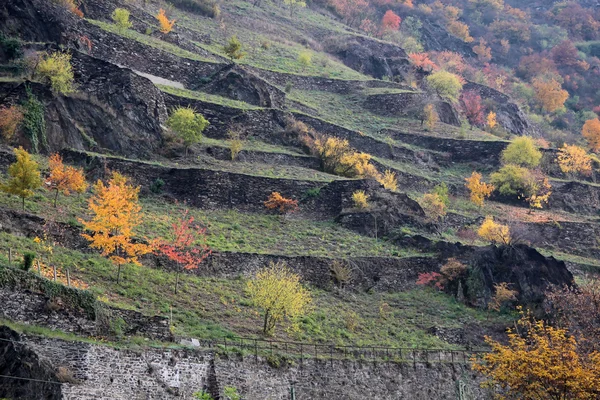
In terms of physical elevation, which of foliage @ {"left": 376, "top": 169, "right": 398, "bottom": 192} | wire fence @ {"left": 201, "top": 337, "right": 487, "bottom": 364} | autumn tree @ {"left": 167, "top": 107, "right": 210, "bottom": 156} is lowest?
wire fence @ {"left": 201, "top": 337, "right": 487, "bottom": 364}

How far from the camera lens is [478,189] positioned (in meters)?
65.9

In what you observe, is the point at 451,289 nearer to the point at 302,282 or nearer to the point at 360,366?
the point at 302,282

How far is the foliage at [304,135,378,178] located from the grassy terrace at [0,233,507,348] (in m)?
14.3

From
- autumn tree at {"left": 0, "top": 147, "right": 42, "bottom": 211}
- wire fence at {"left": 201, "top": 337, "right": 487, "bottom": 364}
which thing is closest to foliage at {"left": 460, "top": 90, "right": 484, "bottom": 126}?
wire fence at {"left": 201, "top": 337, "right": 487, "bottom": 364}

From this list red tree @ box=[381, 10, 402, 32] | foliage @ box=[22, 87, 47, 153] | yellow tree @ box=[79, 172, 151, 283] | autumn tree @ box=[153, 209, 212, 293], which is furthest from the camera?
red tree @ box=[381, 10, 402, 32]

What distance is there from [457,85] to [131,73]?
45.8m

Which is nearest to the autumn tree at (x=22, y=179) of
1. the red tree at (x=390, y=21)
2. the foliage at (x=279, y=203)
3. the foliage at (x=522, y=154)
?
the foliage at (x=279, y=203)

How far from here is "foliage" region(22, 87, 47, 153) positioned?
4688cm

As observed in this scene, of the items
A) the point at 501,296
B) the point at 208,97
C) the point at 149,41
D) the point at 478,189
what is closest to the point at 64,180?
the point at 208,97

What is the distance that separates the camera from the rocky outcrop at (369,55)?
93.9 metres

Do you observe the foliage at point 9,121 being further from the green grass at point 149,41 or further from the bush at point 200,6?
the bush at point 200,6

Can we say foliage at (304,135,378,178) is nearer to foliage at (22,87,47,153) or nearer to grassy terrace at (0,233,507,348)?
grassy terrace at (0,233,507,348)

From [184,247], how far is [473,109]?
175 feet

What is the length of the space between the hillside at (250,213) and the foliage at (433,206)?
18cm
